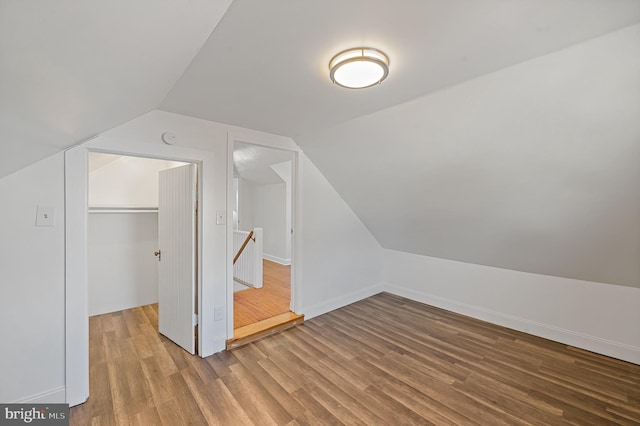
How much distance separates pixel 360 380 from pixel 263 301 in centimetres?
193

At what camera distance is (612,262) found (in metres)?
2.41

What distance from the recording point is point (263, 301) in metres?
3.76

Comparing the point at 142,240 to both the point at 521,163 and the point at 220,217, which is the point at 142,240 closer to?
the point at 220,217

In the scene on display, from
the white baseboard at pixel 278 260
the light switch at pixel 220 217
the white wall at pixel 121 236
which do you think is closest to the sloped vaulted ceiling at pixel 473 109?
the light switch at pixel 220 217

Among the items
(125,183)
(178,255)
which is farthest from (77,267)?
(125,183)

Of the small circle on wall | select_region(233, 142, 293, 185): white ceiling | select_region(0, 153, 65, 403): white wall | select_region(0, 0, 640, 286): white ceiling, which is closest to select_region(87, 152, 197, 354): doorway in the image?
the small circle on wall

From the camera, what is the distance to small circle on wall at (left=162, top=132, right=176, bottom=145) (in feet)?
7.33

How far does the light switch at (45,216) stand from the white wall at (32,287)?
0.8 inches

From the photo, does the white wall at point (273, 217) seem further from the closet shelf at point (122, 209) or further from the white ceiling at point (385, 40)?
the white ceiling at point (385, 40)

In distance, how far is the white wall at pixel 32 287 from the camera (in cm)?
169

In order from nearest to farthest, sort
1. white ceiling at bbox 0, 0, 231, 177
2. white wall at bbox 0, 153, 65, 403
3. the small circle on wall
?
white ceiling at bbox 0, 0, 231, 177, white wall at bbox 0, 153, 65, 403, the small circle on wall

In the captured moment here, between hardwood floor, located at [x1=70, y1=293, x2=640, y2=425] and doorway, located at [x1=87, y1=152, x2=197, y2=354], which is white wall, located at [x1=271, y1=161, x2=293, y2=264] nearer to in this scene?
doorway, located at [x1=87, y1=152, x2=197, y2=354]

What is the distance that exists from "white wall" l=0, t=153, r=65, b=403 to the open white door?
2.85ft

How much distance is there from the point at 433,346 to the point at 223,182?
8.87ft
